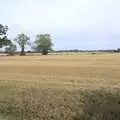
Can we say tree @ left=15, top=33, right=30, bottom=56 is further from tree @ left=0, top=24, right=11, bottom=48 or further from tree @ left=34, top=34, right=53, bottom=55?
tree @ left=0, top=24, right=11, bottom=48

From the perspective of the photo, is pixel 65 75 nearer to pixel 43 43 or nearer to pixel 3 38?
pixel 3 38

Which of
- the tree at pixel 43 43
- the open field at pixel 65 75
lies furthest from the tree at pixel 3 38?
the tree at pixel 43 43

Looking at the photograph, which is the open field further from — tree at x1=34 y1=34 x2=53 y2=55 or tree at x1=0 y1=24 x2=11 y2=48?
tree at x1=34 y1=34 x2=53 y2=55

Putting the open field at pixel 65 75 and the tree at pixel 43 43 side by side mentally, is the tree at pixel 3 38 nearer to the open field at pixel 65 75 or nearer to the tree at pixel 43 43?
the open field at pixel 65 75

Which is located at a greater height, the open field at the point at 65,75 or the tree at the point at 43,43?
the tree at the point at 43,43

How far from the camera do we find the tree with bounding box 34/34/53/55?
554ft

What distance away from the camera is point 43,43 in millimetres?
169625

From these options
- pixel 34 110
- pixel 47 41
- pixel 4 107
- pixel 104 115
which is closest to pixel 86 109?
pixel 104 115

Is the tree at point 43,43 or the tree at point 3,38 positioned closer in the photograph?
the tree at point 3,38

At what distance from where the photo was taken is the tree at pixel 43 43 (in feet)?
554

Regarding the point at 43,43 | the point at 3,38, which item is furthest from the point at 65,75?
the point at 43,43

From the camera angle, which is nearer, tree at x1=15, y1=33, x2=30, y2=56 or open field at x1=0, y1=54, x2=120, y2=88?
open field at x1=0, y1=54, x2=120, y2=88

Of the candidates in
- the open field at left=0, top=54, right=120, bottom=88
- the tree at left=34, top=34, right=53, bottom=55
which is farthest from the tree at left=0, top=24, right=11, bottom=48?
the tree at left=34, top=34, right=53, bottom=55

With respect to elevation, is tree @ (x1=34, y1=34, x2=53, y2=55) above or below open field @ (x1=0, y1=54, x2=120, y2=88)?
above
